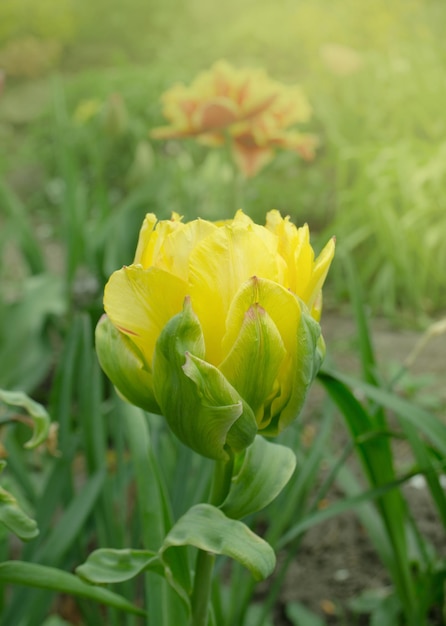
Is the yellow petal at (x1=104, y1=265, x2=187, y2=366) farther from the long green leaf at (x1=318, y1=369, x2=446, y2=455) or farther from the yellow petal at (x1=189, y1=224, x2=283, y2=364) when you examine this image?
the long green leaf at (x1=318, y1=369, x2=446, y2=455)

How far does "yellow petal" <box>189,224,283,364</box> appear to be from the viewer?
0.37 meters

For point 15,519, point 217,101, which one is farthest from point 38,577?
point 217,101

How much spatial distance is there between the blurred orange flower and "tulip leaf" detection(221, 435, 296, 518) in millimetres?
1082

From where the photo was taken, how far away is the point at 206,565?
1.39 ft

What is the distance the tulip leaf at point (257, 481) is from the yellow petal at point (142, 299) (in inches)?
3.3

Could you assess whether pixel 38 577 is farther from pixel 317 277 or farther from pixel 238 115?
pixel 238 115

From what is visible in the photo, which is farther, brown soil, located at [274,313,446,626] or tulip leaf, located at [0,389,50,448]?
brown soil, located at [274,313,446,626]

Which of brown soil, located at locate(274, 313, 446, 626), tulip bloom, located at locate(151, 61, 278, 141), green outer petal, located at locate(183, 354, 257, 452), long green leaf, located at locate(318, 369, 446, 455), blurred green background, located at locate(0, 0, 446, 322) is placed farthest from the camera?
blurred green background, located at locate(0, 0, 446, 322)

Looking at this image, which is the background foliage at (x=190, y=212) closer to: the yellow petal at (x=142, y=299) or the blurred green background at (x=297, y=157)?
the blurred green background at (x=297, y=157)

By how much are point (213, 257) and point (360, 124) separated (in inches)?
118

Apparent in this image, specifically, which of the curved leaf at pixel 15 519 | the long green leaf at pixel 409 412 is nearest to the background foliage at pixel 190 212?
the long green leaf at pixel 409 412

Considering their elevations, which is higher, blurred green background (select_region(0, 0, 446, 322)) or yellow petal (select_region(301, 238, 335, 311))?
yellow petal (select_region(301, 238, 335, 311))

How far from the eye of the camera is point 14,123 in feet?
19.6

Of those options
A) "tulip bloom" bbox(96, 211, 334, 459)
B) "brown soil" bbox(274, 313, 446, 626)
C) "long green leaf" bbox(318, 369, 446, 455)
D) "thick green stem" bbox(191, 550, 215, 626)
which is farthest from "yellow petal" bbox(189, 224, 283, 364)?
"brown soil" bbox(274, 313, 446, 626)
